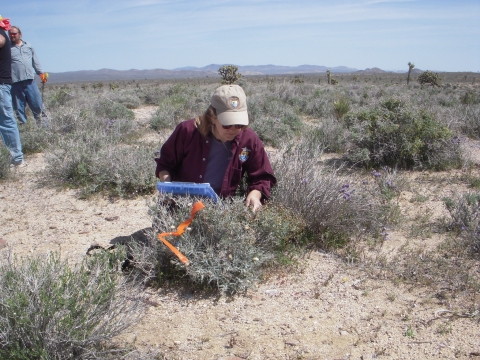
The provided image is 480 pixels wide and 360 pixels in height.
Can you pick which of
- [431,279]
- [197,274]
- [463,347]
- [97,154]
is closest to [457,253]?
[431,279]

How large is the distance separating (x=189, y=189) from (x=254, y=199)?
0.45 m

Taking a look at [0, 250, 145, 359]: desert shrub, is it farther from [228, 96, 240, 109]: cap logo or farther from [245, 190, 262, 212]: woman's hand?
[228, 96, 240, 109]: cap logo

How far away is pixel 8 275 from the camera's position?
6.73 ft

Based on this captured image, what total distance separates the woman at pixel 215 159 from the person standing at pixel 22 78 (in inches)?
179

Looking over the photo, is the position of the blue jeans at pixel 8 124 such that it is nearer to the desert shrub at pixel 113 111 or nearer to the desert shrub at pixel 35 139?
the desert shrub at pixel 35 139

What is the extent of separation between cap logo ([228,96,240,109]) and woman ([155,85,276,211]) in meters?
0.21

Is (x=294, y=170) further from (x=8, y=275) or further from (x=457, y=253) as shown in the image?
(x=8, y=275)

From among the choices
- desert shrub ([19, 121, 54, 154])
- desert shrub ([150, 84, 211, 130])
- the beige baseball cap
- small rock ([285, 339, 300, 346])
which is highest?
the beige baseball cap

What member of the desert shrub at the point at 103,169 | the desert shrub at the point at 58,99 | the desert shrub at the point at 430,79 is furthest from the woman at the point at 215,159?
the desert shrub at the point at 430,79

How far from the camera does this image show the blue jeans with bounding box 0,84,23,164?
17.2 feet

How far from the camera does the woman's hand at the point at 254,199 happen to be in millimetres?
2860

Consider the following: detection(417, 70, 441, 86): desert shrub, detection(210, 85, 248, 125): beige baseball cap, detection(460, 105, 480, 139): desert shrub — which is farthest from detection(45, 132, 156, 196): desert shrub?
detection(417, 70, 441, 86): desert shrub

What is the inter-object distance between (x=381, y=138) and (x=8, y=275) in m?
4.84

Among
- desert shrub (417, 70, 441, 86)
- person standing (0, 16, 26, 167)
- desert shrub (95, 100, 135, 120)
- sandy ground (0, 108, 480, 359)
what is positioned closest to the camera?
sandy ground (0, 108, 480, 359)
